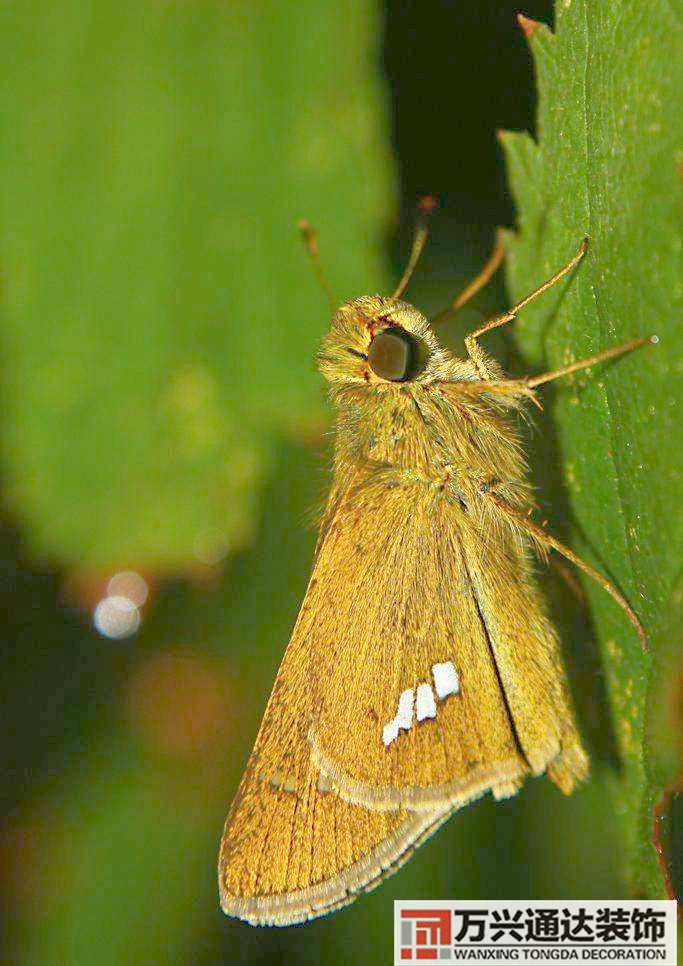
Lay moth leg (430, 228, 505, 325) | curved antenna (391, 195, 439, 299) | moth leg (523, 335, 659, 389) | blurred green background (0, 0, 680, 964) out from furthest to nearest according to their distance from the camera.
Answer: blurred green background (0, 0, 680, 964) → curved antenna (391, 195, 439, 299) → moth leg (430, 228, 505, 325) → moth leg (523, 335, 659, 389)

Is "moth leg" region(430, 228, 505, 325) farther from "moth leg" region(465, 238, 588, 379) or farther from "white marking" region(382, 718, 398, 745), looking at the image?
"white marking" region(382, 718, 398, 745)

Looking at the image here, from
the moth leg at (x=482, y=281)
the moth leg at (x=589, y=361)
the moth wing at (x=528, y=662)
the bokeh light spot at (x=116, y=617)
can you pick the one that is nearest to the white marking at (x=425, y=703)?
the moth wing at (x=528, y=662)

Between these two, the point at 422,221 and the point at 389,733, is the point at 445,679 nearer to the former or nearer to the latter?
the point at 389,733

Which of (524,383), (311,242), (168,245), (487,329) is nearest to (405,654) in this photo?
(524,383)

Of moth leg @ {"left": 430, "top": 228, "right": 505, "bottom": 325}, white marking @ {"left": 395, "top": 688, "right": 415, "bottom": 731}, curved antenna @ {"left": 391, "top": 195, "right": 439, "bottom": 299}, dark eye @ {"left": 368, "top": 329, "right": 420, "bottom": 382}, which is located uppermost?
curved antenna @ {"left": 391, "top": 195, "right": 439, "bottom": 299}

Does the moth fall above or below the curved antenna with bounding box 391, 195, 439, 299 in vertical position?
below

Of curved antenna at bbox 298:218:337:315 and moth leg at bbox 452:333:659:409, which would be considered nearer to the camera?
moth leg at bbox 452:333:659:409

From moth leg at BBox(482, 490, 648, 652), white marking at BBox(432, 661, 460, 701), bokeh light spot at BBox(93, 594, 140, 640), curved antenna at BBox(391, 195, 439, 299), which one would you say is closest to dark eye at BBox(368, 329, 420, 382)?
moth leg at BBox(482, 490, 648, 652)
